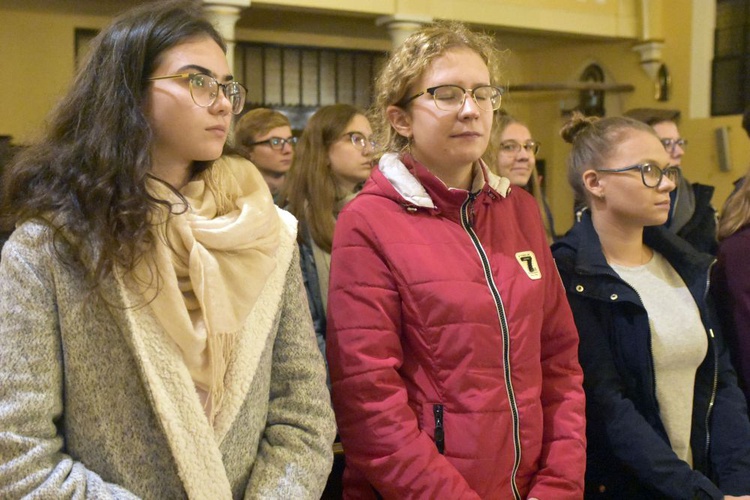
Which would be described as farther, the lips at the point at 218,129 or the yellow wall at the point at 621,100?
the yellow wall at the point at 621,100

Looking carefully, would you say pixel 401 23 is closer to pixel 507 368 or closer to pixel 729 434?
pixel 729 434

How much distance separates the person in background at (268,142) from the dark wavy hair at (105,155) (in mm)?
2018

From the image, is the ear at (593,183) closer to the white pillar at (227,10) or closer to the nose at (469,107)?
the nose at (469,107)

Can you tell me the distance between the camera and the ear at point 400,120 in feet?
6.07

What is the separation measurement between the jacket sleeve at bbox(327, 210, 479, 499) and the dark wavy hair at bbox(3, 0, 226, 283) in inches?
18.1

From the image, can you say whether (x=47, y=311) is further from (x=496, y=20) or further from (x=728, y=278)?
(x=496, y=20)

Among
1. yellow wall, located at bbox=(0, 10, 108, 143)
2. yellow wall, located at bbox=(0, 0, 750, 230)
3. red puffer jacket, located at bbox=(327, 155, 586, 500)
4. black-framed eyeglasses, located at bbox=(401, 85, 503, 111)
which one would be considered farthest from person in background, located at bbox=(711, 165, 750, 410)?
yellow wall, located at bbox=(0, 10, 108, 143)

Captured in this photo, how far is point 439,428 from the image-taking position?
5.41 feet

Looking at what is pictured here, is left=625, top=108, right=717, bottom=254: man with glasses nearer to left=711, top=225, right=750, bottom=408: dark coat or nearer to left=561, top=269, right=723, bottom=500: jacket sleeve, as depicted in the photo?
left=711, top=225, right=750, bottom=408: dark coat

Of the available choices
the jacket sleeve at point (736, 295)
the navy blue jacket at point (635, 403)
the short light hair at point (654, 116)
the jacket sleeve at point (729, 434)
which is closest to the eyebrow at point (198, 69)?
the navy blue jacket at point (635, 403)

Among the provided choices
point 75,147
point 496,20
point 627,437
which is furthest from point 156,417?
point 496,20

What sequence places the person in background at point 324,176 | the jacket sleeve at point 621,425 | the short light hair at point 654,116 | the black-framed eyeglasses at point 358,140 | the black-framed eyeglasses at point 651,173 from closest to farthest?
the jacket sleeve at point 621,425 → the black-framed eyeglasses at point 651,173 → the person in background at point 324,176 → the black-framed eyeglasses at point 358,140 → the short light hair at point 654,116

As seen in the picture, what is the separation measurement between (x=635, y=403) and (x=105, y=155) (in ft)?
4.76

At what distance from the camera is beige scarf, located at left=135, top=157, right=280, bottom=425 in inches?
53.7
